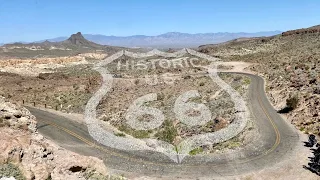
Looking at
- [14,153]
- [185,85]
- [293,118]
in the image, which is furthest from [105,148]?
[185,85]

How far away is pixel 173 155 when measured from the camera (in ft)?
77.8

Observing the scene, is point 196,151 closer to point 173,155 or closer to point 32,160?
point 173,155

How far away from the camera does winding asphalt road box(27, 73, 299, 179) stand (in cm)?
2095

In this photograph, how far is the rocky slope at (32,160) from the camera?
441 inches

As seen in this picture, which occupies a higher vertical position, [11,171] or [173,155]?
[11,171]

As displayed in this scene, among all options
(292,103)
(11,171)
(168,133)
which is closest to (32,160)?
(11,171)

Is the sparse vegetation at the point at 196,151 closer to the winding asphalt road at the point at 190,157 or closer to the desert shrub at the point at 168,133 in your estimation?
the winding asphalt road at the point at 190,157

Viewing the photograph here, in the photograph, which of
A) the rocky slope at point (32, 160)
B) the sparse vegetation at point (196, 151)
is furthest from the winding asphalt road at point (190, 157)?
the rocky slope at point (32, 160)

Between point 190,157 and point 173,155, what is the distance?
131 cm

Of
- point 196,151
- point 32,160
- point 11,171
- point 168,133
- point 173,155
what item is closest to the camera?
point 11,171

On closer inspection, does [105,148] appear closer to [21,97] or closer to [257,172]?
[257,172]

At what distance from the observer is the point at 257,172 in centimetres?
2075

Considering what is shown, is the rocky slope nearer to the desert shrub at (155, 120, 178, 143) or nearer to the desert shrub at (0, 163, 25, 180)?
the desert shrub at (0, 163, 25, 180)

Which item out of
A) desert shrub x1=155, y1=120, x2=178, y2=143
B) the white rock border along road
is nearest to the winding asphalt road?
the white rock border along road
